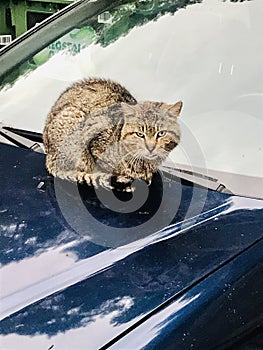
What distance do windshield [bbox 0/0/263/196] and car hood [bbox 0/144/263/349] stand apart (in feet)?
0.69

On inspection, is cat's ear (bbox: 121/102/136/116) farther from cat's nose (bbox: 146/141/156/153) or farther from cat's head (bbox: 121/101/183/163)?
cat's nose (bbox: 146/141/156/153)

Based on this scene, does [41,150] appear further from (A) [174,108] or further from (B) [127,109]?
(A) [174,108]

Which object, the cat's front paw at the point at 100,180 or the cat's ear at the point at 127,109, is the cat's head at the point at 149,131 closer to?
the cat's ear at the point at 127,109

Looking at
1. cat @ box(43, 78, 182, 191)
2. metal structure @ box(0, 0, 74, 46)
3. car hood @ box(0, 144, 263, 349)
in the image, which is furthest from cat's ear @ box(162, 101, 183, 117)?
metal structure @ box(0, 0, 74, 46)

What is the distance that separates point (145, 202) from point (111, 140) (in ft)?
0.71

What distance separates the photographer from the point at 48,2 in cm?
491

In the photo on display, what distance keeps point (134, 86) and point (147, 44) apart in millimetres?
227

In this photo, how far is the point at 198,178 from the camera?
1.96 metres

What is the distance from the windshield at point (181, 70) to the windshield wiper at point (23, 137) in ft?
Result: 0.11

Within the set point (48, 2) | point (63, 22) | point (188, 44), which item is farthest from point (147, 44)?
point (48, 2)

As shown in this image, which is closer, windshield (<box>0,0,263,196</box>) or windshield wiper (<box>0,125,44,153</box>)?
windshield (<box>0,0,263,196</box>)

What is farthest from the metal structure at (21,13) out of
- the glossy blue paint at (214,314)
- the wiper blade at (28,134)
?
the glossy blue paint at (214,314)

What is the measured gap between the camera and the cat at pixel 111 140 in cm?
190

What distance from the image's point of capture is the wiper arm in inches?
75.4
